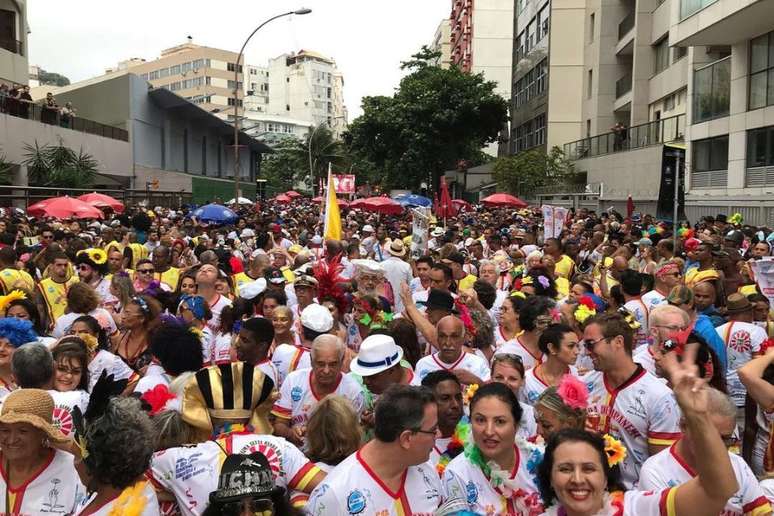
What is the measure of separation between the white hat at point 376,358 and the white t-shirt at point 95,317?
3040 millimetres

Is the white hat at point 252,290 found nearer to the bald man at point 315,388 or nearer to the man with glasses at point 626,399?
the bald man at point 315,388

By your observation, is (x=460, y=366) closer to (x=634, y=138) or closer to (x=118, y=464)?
(x=118, y=464)

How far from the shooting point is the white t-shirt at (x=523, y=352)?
6.04 m

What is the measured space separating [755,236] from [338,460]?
42.5ft

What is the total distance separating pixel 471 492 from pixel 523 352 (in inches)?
102

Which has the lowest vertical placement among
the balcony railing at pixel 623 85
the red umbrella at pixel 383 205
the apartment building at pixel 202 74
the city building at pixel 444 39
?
the red umbrella at pixel 383 205

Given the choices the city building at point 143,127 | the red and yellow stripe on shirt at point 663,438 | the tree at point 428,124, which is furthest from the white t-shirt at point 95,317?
the tree at point 428,124

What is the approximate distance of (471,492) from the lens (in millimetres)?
3658

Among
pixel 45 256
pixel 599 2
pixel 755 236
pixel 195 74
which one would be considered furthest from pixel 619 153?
pixel 195 74

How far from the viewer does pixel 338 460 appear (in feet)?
12.4

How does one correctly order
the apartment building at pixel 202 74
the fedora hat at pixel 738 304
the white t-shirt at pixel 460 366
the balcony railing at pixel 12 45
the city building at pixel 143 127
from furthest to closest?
the apartment building at pixel 202 74, the city building at pixel 143 127, the balcony railing at pixel 12 45, the fedora hat at pixel 738 304, the white t-shirt at pixel 460 366

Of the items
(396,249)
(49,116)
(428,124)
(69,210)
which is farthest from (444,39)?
(396,249)

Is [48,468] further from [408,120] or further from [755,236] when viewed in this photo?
[408,120]

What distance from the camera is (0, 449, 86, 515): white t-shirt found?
3477mm
